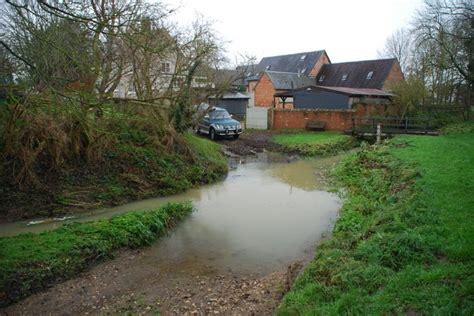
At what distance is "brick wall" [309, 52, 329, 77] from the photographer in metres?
42.3

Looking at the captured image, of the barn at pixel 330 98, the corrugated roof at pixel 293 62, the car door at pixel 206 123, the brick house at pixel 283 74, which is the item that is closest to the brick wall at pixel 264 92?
the brick house at pixel 283 74

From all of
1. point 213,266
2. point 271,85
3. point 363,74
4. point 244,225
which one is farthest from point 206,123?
point 363,74

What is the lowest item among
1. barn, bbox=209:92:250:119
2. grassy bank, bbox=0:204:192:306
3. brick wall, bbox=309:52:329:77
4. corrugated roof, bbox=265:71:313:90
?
grassy bank, bbox=0:204:192:306

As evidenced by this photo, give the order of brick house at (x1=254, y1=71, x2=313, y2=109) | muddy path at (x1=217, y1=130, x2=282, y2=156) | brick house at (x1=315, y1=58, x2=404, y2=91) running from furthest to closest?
brick house at (x1=254, y1=71, x2=313, y2=109) < brick house at (x1=315, y1=58, x2=404, y2=91) < muddy path at (x1=217, y1=130, x2=282, y2=156)

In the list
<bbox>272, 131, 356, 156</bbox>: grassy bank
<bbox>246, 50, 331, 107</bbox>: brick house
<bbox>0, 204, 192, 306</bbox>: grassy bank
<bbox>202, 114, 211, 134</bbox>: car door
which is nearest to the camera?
<bbox>0, 204, 192, 306</bbox>: grassy bank

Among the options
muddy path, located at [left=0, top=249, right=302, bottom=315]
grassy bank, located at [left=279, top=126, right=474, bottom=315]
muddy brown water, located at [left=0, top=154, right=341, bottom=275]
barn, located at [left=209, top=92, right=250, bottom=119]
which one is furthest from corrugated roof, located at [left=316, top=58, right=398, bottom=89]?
muddy path, located at [left=0, top=249, right=302, bottom=315]

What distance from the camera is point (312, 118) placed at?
24.5 metres

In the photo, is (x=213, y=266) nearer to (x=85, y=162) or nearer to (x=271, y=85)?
(x=85, y=162)

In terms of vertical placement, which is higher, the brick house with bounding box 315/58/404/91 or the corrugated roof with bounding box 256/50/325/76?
the corrugated roof with bounding box 256/50/325/76

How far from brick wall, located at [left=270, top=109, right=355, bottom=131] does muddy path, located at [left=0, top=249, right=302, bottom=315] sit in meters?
18.9

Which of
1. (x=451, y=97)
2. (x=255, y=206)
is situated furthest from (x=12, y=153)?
(x=451, y=97)

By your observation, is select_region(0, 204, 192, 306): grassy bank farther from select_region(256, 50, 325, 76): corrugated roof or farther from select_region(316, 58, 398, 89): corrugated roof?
select_region(256, 50, 325, 76): corrugated roof

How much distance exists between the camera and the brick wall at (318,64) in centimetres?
4229

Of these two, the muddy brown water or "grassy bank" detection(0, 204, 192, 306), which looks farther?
the muddy brown water
